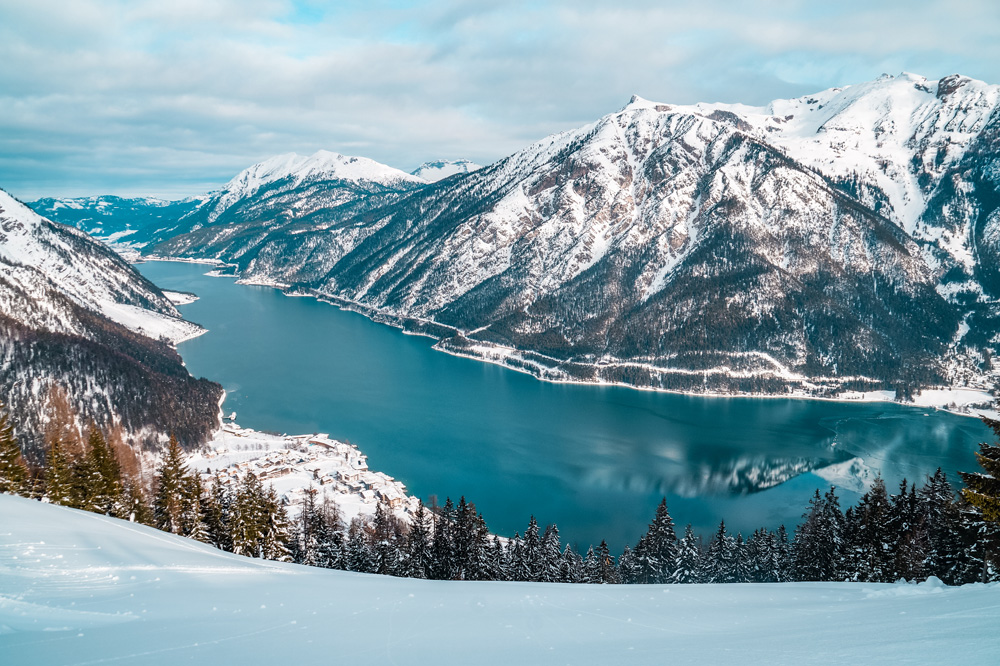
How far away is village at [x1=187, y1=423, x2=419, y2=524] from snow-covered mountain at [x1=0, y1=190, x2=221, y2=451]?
849cm

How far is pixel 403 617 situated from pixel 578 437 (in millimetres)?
89905

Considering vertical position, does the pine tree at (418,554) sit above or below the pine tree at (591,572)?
above

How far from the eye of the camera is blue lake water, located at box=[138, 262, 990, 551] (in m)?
74.9

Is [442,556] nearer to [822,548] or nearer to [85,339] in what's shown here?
[822,548]

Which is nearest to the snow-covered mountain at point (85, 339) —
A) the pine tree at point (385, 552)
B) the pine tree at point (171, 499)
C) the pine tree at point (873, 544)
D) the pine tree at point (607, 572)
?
the pine tree at point (385, 552)

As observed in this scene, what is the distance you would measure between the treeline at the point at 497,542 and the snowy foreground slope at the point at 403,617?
470 inches

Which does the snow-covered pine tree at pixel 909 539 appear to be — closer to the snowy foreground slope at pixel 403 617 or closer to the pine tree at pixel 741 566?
the snowy foreground slope at pixel 403 617

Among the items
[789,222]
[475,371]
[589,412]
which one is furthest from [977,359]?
[475,371]

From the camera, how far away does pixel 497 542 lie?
4072 centimetres

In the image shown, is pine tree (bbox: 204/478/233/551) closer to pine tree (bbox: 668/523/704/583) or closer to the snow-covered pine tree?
pine tree (bbox: 668/523/704/583)

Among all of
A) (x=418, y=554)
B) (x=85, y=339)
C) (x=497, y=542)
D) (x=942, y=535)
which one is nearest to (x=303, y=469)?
(x=418, y=554)

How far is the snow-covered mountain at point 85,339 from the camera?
8544 centimetres

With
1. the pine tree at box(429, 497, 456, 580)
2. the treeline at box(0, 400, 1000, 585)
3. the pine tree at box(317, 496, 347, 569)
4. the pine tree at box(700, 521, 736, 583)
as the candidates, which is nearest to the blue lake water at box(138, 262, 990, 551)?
the pine tree at box(700, 521, 736, 583)

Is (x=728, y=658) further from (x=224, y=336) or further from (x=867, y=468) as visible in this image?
(x=224, y=336)
